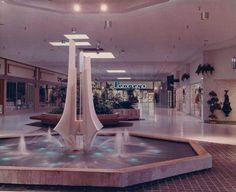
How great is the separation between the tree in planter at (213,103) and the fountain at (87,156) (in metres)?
7.99

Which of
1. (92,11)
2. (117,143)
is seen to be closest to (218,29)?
(92,11)

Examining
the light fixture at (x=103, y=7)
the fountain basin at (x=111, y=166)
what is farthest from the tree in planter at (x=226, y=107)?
the light fixture at (x=103, y=7)

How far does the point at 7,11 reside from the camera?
925 cm

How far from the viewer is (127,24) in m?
10.8

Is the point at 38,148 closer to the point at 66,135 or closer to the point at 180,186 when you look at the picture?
the point at 66,135

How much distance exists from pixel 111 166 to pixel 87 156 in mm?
993

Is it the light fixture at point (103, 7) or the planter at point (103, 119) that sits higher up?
the light fixture at point (103, 7)

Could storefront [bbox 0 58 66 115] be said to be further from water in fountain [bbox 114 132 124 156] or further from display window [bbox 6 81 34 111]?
water in fountain [bbox 114 132 124 156]

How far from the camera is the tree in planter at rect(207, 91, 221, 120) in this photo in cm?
1612

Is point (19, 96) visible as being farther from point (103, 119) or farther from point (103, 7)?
point (103, 7)

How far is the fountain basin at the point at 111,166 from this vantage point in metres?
4.47

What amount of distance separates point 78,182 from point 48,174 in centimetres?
44

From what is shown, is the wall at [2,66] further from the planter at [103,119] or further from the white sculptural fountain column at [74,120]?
the white sculptural fountain column at [74,120]

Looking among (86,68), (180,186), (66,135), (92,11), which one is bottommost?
(180,186)
